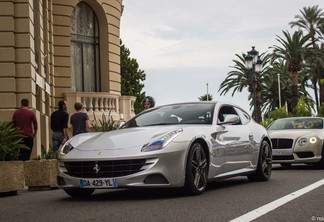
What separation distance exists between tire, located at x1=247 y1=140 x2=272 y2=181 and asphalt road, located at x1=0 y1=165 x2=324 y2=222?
802 mm

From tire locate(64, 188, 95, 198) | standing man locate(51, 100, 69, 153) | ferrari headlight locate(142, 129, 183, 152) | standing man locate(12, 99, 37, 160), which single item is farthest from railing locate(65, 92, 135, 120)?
ferrari headlight locate(142, 129, 183, 152)

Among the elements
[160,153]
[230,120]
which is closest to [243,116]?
[230,120]

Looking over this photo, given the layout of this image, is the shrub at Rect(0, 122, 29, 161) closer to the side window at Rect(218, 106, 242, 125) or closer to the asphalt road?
the asphalt road

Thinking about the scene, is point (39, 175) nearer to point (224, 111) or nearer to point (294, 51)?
point (224, 111)

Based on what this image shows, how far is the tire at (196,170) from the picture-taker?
358 inches

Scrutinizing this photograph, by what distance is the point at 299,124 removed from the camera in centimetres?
1748

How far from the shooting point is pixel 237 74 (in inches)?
2544

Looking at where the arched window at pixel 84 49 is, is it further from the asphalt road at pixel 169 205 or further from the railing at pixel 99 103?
the asphalt road at pixel 169 205

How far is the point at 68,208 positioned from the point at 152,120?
2.56m

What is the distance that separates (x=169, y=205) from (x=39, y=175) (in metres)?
4.91

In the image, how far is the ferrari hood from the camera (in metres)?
9.02

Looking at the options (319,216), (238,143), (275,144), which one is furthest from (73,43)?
(319,216)

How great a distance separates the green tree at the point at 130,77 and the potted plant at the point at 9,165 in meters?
49.6

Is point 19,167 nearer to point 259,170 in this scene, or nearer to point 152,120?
point 152,120
